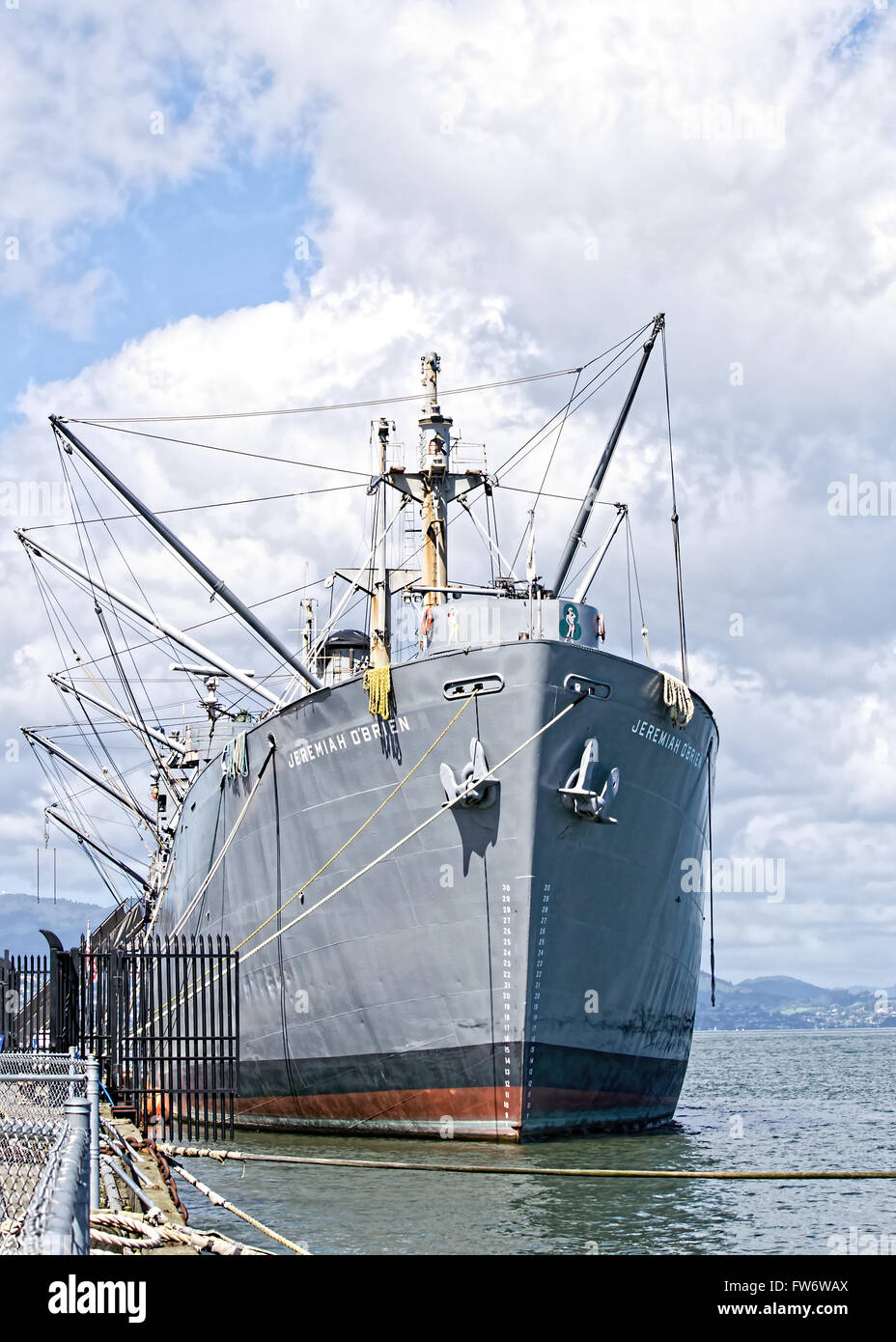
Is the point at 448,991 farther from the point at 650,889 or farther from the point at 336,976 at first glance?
the point at 650,889

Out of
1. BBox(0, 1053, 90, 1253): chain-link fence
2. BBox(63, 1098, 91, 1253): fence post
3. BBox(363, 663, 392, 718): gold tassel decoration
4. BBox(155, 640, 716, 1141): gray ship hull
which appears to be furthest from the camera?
BBox(363, 663, 392, 718): gold tassel decoration

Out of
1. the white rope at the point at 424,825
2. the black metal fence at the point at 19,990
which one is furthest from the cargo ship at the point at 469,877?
the black metal fence at the point at 19,990

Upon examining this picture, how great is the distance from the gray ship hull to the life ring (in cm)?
96

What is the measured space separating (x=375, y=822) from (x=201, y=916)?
7.92 metres

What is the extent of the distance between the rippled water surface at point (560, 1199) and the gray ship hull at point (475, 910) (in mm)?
727

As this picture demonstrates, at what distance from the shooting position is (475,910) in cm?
2012

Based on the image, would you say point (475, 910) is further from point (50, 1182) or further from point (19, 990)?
point (50, 1182)

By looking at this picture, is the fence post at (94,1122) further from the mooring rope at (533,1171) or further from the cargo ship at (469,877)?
the cargo ship at (469,877)

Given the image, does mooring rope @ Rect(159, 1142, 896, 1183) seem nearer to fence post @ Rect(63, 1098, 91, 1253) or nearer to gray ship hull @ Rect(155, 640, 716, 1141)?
gray ship hull @ Rect(155, 640, 716, 1141)

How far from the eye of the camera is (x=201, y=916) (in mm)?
27828

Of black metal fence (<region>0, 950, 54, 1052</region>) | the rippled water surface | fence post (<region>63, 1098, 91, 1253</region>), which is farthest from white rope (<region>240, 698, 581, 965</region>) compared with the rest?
fence post (<region>63, 1098, 91, 1253</region>)

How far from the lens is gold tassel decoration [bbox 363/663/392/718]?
2103cm
